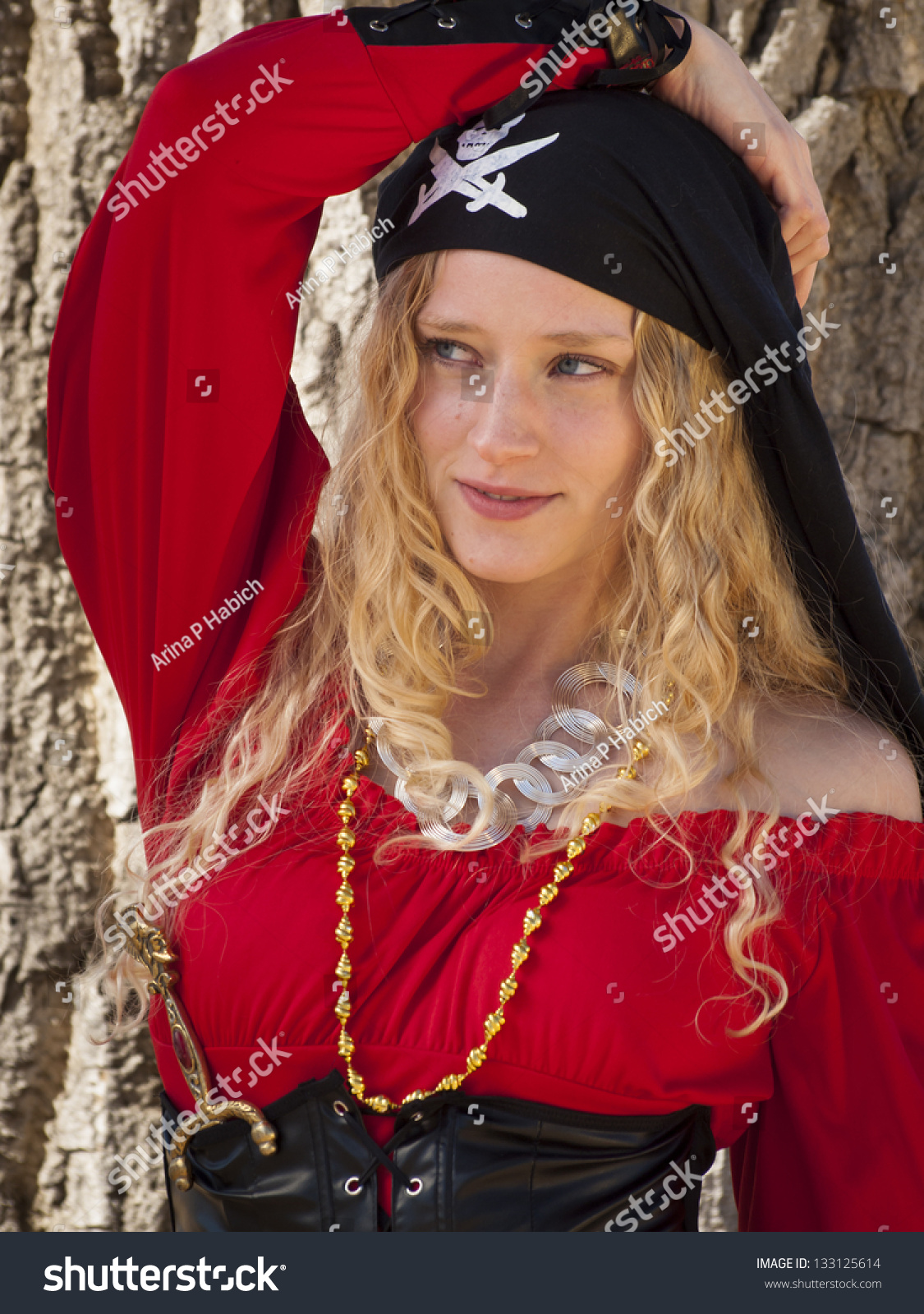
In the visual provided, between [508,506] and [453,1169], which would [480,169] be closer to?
[508,506]

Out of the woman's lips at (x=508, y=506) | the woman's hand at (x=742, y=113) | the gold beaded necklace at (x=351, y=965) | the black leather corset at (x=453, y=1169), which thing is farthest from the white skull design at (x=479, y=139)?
the black leather corset at (x=453, y=1169)

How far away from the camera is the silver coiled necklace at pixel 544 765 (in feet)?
5.30

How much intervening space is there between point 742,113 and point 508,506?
2.06 ft

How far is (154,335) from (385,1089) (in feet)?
3.51

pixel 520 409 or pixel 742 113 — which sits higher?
pixel 742 113

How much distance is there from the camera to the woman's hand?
158 cm

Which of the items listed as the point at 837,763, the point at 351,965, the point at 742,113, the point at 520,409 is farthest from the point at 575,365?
the point at 351,965

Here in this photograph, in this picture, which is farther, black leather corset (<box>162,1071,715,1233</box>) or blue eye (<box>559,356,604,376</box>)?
blue eye (<box>559,356,604,376</box>)

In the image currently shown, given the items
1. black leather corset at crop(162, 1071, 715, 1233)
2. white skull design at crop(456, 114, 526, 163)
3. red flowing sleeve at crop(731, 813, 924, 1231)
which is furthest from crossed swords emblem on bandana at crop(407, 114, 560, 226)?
black leather corset at crop(162, 1071, 715, 1233)

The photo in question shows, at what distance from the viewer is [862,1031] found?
1567 mm

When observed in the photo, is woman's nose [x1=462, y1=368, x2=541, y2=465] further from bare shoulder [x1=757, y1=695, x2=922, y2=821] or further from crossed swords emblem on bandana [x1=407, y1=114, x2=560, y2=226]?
bare shoulder [x1=757, y1=695, x2=922, y2=821]

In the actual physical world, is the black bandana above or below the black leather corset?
above

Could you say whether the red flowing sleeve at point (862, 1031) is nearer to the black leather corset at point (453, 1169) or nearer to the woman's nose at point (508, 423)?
the black leather corset at point (453, 1169)

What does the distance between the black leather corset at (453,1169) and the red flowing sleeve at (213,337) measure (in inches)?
21.0
